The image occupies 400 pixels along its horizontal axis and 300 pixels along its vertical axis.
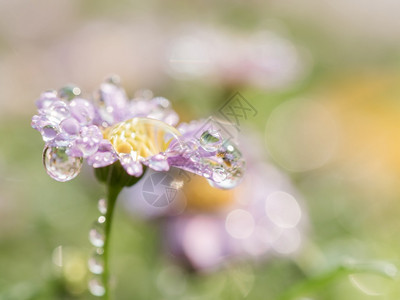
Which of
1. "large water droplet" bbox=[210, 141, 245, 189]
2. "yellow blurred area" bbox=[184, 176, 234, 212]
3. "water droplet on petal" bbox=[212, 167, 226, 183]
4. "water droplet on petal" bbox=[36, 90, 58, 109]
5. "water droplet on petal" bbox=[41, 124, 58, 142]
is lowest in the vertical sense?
"water droplet on petal" bbox=[212, 167, 226, 183]

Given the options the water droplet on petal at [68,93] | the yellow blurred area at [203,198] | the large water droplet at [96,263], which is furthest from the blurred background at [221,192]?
the water droplet on petal at [68,93]

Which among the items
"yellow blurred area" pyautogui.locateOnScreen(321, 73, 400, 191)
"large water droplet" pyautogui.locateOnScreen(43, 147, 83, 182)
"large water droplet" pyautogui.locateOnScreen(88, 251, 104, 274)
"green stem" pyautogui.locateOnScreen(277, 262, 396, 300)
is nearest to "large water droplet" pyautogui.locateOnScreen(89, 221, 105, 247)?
"large water droplet" pyautogui.locateOnScreen(88, 251, 104, 274)

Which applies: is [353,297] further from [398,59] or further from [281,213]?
[398,59]

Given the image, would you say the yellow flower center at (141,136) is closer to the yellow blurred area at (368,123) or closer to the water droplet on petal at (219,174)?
the water droplet on petal at (219,174)

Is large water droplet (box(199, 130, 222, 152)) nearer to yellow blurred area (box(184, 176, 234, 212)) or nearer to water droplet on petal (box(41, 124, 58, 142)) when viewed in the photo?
water droplet on petal (box(41, 124, 58, 142))

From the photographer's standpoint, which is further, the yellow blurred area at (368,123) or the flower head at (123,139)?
the yellow blurred area at (368,123)

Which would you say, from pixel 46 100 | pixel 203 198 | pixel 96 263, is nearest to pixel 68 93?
→ pixel 46 100

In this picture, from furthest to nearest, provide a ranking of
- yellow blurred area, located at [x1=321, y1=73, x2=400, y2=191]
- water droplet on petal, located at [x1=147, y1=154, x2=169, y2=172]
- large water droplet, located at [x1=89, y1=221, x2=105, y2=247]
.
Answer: yellow blurred area, located at [x1=321, y1=73, x2=400, y2=191] → large water droplet, located at [x1=89, y1=221, x2=105, y2=247] → water droplet on petal, located at [x1=147, y1=154, x2=169, y2=172]
